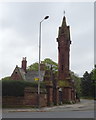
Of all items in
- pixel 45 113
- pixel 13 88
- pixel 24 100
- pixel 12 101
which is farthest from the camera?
pixel 13 88

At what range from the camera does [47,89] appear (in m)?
36.1

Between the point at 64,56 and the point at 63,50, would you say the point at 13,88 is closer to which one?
the point at 64,56

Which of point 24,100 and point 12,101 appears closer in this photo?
point 12,101

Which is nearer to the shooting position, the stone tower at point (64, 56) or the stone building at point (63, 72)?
the stone building at point (63, 72)

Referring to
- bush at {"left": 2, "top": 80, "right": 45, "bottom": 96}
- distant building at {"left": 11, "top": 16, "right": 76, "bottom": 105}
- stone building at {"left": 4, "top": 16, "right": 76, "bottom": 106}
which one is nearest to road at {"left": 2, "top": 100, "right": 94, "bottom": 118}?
bush at {"left": 2, "top": 80, "right": 45, "bottom": 96}

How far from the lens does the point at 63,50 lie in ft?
181

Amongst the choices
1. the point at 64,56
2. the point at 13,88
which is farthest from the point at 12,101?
the point at 64,56

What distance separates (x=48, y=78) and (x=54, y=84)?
3530 millimetres

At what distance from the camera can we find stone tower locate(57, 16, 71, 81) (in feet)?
177

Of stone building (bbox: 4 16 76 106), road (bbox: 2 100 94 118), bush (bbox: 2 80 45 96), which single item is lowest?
road (bbox: 2 100 94 118)

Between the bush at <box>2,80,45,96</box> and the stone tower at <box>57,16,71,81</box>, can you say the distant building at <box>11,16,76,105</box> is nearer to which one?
the stone tower at <box>57,16,71,81</box>

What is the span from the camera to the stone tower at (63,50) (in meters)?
53.8

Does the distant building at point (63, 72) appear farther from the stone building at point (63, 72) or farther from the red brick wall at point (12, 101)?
the red brick wall at point (12, 101)

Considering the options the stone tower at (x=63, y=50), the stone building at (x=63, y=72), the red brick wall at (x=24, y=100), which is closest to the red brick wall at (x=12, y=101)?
the red brick wall at (x=24, y=100)
